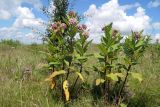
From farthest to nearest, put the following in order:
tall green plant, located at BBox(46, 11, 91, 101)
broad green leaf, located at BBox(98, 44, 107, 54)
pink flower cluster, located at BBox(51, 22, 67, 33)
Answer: pink flower cluster, located at BBox(51, 22, 67, 33), tall green plant, located at BBox(46, 11, 91, 101), broad green leaf, located at BBox(98, 44, 107, 54)

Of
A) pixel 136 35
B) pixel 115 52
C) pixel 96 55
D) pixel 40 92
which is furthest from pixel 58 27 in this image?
pixel 136 35

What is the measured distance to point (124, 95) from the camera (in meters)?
6.34

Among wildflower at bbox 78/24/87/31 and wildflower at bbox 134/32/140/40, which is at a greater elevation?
wildflower at bbox 78/24/87/31

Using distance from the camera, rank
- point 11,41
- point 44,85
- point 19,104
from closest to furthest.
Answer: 1. point 19,104
2. point 44,85
3. point 11,41

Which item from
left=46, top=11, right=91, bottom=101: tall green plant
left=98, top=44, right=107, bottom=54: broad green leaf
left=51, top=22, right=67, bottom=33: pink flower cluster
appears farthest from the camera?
left=51, top=22, right=67, bottom=33: pink flower cluster

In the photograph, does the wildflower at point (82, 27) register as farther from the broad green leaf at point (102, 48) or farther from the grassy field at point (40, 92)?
the grassy field at point (40, 92)

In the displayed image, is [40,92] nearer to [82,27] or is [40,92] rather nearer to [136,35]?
[82,27]

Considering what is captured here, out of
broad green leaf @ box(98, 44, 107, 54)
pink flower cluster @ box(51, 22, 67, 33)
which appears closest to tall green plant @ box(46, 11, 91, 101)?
pink flower cluster @ box(51, 22, 67, 33)

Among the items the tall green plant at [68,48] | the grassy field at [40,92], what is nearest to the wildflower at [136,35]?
the tall green plant at [68,48]

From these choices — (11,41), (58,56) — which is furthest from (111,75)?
(11,41)

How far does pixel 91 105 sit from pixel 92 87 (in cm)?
59

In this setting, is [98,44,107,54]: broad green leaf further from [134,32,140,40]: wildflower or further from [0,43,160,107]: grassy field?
[0,43,160,107]: grassy field

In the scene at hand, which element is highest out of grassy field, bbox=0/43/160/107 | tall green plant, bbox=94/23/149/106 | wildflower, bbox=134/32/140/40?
wildflower, bbox=134/32/140/40

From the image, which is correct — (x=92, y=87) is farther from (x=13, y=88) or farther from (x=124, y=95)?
(x=13, y=88)
